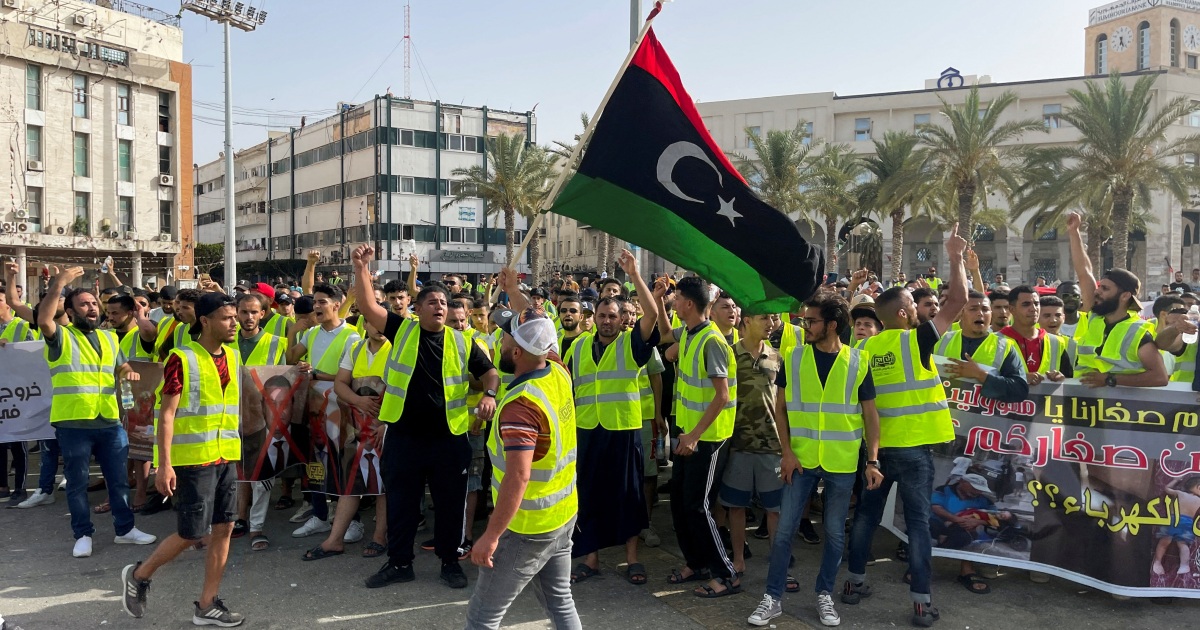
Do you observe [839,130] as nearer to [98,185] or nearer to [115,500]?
[98,185]

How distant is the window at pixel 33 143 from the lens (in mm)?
41594

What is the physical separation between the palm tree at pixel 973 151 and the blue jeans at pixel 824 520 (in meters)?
25.6

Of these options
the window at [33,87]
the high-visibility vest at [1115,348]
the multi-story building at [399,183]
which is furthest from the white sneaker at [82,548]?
the multi-story building at [399,183]

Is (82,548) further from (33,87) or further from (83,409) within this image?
(33,87)

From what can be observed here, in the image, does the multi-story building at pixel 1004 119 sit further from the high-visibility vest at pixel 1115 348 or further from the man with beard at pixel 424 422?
the man with beard at pixel 424 422

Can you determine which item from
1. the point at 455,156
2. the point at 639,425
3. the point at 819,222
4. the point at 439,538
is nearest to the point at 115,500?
the point at 439,538

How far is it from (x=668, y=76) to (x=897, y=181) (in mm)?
26927

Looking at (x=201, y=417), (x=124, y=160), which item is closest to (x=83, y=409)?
(x=201, y=417)

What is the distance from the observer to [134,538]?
6492 mm

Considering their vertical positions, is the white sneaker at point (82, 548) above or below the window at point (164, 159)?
below

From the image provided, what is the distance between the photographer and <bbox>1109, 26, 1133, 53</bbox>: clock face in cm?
8631

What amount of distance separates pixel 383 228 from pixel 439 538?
53.1 metres

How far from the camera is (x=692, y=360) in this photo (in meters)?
5.62

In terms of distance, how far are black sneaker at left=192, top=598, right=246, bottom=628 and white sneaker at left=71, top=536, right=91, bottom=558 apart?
5.99 ft
